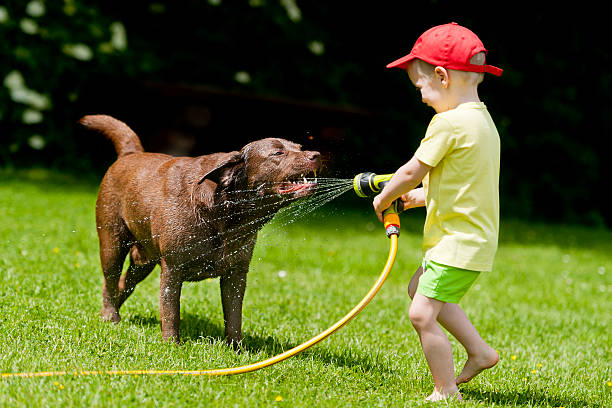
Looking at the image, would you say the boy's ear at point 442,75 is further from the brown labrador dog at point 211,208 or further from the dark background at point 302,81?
the dark background at point 302,81

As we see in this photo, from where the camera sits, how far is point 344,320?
316cm

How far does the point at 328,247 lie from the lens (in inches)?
295

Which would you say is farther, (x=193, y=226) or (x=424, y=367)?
(x=424, y=367)

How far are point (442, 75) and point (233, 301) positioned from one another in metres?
1.68

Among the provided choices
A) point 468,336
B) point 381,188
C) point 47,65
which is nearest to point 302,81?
point 47,65

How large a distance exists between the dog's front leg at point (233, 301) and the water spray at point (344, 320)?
1.68 feet

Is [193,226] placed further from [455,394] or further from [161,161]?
[455,394]

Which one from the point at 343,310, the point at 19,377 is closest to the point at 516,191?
the point at 343,310

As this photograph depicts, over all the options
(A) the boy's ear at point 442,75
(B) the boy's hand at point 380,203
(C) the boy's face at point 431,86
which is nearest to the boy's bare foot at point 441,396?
(B) the boy's hand at point 380,203

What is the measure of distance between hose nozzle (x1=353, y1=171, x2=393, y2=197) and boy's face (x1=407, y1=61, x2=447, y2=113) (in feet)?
1.40

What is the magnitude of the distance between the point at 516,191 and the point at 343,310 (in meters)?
8.55

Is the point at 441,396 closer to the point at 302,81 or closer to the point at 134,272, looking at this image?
the point at 134,272

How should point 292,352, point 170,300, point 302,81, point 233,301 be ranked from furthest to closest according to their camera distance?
point 302,81 → point 233,301 → point 170,300 → point 292,352

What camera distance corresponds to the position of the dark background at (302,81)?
10211 millimetres
